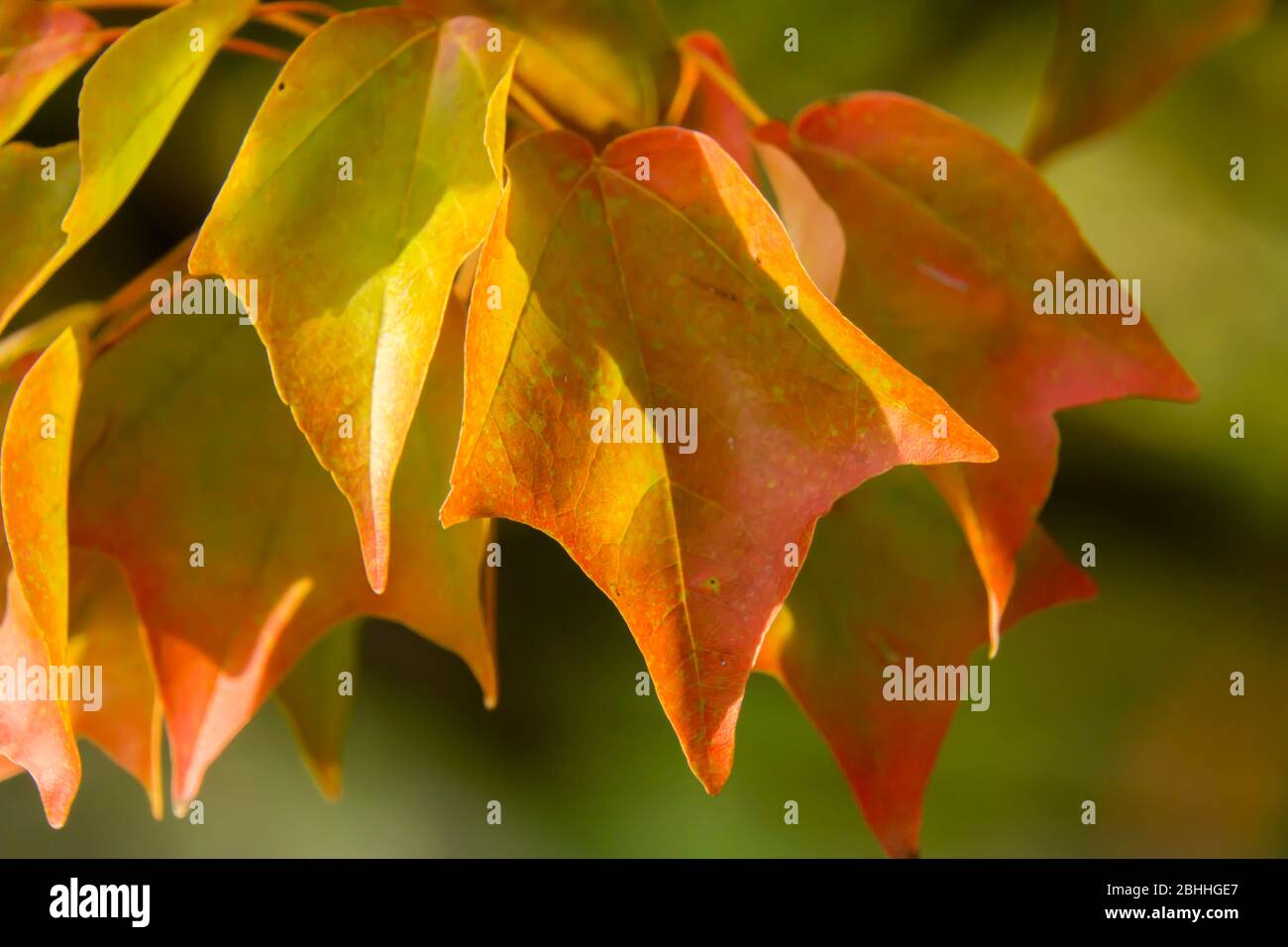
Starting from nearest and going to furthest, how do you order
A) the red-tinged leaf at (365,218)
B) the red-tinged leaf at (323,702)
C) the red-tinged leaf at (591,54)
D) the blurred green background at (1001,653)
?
the red-tinged leaf at (365,218) < the red-tinged leaf at (591,54) < the red-tinged leaf at (323,702) < the blurred green background at (1001,653)

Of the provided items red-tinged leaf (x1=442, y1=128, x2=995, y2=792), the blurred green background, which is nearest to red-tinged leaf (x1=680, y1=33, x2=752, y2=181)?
red-tinged leaf (x1=442, y1=128, x2=995, y2=792)

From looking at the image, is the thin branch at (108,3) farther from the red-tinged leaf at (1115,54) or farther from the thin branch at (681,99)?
the red-tinged leaf at (1115,54)

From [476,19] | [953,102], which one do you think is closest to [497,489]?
[476,19]

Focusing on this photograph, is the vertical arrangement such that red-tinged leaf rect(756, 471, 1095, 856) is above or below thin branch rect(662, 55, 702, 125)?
below

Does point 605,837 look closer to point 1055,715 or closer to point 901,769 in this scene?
point 1055,715

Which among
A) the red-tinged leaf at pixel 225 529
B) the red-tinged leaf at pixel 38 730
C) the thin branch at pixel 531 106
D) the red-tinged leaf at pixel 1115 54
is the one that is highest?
the red-tinged leaf at pixel 1115 54

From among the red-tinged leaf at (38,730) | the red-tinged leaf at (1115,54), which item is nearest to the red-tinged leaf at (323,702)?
the red-tinged leaf at (38,730)

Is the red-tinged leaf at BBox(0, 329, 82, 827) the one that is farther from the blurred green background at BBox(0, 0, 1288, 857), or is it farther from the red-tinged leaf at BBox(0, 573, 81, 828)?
the blurred green background at BBox(0, 0, 1288, 857)
